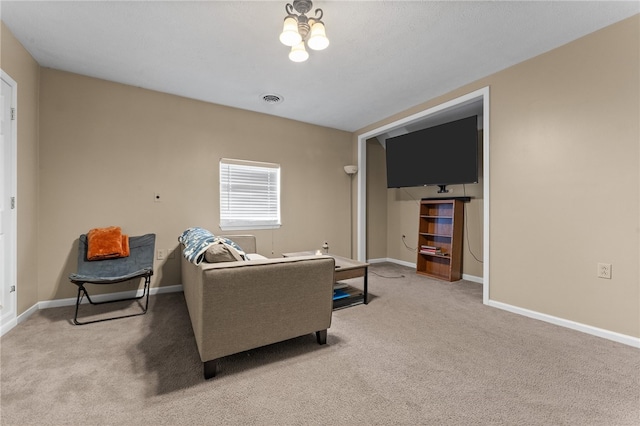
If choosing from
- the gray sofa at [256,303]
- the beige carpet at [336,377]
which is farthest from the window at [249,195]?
the gray sofa at [256,303]

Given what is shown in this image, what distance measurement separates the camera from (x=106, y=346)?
2092 mm

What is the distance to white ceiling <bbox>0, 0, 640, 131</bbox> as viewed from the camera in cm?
207

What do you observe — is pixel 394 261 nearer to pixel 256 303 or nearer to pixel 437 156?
pixel 437 156

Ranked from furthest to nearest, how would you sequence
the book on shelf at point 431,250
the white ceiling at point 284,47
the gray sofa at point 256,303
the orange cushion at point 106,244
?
the book on shelf at point 431,250, the orange cushion at point 106,244, the white ceiling at point 284,47, the gray sofa at point 256,303

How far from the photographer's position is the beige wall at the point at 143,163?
9.76 feet

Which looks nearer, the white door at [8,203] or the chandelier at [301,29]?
the chandelier at [301,29]

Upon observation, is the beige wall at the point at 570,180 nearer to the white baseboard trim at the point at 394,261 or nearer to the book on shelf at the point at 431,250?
the book on shelf at the point at 431,250

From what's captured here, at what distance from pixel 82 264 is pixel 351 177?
3.94 metres

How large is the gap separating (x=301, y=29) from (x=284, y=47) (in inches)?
23.3

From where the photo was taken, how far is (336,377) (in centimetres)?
171

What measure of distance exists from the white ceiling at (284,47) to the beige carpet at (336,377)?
2.49m

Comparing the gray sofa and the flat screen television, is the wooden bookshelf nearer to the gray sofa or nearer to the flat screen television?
the flat screen television

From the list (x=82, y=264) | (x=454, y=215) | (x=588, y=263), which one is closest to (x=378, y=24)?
(x=588, y=263)

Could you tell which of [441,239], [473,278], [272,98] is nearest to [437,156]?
[441,239]
